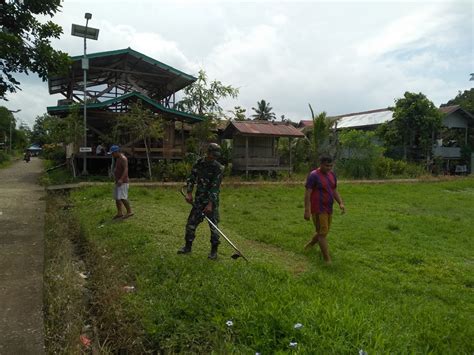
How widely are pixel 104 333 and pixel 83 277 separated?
188 cm

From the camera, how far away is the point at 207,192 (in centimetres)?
585

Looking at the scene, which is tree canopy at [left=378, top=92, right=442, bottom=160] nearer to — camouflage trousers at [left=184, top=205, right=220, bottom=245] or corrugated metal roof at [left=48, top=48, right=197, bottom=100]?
corrugated metal roof at [left=48, top=48, right=197, bottom=100]

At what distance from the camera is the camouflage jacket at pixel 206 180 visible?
5.80 metres

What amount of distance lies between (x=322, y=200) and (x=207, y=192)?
1711 millimetres

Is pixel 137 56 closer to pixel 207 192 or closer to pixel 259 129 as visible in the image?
pixel 259 129

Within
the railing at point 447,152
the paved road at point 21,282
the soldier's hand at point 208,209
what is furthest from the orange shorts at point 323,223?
the railing at point 447,152

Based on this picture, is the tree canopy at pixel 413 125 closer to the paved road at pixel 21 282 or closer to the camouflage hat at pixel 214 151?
the paved road at pixel 21 282

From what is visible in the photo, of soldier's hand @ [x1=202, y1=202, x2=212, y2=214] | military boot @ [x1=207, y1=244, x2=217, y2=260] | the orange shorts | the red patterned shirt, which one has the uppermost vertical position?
the red patterned shirt

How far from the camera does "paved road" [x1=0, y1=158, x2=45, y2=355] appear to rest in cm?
371

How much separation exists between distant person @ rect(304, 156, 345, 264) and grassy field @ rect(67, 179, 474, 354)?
0.39 meters

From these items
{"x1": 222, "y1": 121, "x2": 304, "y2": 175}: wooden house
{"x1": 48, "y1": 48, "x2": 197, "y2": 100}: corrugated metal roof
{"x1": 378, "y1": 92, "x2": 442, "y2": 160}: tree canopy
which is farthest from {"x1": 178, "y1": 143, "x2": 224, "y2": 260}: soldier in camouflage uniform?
{"x1": 378, "y1": 92, "x2": 442, "y2": 160}: tree canopy

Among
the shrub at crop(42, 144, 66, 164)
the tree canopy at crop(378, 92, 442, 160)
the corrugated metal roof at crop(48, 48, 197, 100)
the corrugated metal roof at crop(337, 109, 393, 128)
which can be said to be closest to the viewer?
the corrugated metal roof at crop(48, 48, 197, 100)

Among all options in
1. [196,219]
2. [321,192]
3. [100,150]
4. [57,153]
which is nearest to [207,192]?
[196,219]

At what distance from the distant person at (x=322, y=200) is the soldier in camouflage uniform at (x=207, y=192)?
1.37m
